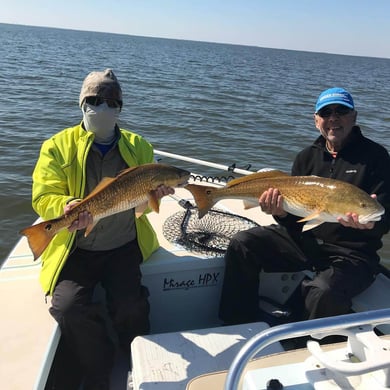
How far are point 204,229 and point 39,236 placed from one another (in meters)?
2.04

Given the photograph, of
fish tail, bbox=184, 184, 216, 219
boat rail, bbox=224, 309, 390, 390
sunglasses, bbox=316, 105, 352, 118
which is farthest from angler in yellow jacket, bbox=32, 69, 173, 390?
boat rail, bbox=224, 309, 390, 390

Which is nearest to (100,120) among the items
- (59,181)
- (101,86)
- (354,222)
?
(101,86)

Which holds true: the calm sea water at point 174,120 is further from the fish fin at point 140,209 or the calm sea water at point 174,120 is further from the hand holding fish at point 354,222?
the hand holding fish at point 354,222

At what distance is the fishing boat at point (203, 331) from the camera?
1839mm

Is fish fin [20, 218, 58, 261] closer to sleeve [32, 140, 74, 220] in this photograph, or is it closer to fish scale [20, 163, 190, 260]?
fish scale [20, 163, 190, 260]

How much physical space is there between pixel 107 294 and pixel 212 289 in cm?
114

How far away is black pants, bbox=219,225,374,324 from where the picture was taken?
12.1 feet

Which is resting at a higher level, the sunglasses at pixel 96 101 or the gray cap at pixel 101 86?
the gray cap at pixel 101 86

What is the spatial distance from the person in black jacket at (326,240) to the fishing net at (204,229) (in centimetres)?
35

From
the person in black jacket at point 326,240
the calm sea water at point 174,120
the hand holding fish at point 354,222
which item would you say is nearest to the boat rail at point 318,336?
the hand holding fish at point 354,222

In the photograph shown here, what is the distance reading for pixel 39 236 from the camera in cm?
296

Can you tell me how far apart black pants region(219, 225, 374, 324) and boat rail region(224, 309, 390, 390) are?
5.84 ft

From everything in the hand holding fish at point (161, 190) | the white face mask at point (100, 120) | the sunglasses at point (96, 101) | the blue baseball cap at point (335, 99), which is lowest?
the hand holding fish at point (161, 190)

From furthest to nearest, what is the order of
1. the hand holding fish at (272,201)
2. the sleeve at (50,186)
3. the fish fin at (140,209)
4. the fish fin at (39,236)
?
the hand holding fish at (272,201)
the fish fin at (140,209)
the sleeve at (50,186)
the fish fin at (39,236)
